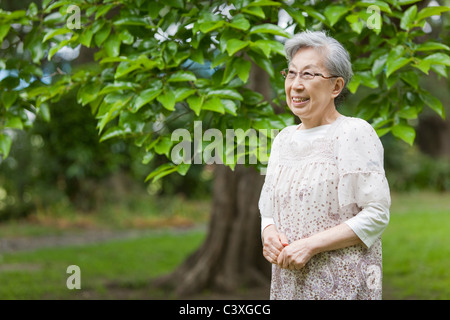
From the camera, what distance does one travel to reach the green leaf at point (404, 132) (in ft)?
8.97

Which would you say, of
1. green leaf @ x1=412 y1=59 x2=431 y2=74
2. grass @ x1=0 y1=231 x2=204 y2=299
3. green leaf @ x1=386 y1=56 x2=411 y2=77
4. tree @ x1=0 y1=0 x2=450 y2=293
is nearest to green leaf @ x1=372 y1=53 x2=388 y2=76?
tree @ x1=0 y1=0 x2=450 y2=293

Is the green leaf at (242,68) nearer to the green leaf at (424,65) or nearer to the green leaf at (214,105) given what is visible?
the green leaf at (214,105)

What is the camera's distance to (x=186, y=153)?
2.74m

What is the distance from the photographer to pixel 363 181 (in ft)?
6.02

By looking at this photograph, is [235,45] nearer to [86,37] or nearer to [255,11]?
[255,11]

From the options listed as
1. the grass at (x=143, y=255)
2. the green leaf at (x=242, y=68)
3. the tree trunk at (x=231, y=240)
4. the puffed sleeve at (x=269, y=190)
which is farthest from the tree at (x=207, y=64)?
the grass at (x=143, y=255)

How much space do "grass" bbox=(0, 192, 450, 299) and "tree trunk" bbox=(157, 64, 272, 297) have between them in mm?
546

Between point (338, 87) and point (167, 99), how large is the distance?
0.91 metres

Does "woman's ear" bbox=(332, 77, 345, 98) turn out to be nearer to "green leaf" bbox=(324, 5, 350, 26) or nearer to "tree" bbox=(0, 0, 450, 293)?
"tree" bbox=(0, 0, 450, 293)

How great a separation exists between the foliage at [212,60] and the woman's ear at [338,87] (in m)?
0.54

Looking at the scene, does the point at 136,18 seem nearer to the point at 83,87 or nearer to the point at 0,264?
the point at 83,87

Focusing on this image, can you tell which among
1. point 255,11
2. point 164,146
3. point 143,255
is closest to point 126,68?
point 164,146

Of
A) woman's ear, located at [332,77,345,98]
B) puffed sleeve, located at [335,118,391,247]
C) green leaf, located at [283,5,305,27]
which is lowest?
puffed sleeve, located at [335,118,391,247]

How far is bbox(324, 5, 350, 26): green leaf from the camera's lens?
2.70m
